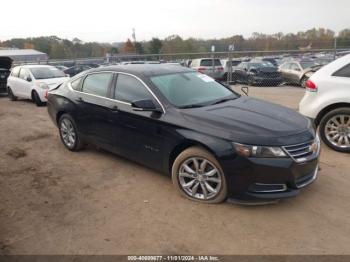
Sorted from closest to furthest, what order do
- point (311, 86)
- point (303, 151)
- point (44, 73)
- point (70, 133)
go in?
1. point (303, 151)
2. point (311, 86)
3. point (70, 133)
4. point (44, 73)

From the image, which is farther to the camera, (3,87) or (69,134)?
(3,87)

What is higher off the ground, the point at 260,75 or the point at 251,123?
the point at 260,75

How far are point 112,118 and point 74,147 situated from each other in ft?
4.98

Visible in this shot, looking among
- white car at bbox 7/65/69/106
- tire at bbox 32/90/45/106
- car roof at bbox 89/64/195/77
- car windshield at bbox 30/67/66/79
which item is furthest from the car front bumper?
car windshield at bbox 30/67/66/79

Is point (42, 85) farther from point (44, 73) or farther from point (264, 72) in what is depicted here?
point (264, 72)

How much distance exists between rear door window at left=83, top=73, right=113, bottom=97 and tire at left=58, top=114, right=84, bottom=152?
705mm

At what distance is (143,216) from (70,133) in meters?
2.94

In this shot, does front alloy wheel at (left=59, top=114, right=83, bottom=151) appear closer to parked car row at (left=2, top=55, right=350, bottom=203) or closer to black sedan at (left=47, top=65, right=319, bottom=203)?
parked car row at (left=2, top=55, right=350, bottom=203)

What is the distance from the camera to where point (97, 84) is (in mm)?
5660

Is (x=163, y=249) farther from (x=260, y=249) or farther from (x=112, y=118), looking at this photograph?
(x=112, y=118)

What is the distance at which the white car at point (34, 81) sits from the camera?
1220 centimetres

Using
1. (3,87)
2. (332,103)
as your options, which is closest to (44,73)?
(3,87)

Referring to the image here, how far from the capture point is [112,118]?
5.18 meters

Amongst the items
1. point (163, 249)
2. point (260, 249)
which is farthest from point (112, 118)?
point (260, 249)
